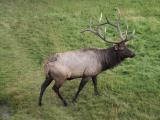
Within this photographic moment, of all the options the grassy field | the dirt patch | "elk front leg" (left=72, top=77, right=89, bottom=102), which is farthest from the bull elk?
the dirt patch

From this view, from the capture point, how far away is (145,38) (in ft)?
55.0

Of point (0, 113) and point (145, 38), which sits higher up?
point (145, 38)

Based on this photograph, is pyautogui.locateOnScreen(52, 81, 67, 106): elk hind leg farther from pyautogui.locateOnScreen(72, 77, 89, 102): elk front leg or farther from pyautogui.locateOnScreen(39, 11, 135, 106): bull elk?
pyautogui.locateOnScreen(72, 77, 89, 102): elk front leg

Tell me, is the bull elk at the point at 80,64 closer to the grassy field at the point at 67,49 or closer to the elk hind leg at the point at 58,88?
the elk hind leg at the point at 58,88

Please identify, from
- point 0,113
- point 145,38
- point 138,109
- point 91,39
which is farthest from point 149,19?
point 0,113

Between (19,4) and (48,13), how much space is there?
1.67m

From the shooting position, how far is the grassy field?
12.0m

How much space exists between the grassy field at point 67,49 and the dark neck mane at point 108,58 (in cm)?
88

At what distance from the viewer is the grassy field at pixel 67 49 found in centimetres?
1197

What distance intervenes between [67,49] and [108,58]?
142 inches

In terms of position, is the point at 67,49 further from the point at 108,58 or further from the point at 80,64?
the point at 80,64

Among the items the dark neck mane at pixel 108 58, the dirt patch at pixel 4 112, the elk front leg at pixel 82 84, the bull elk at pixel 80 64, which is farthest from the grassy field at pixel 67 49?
the dark neck mane at pixel 108 58

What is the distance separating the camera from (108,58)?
488 inches

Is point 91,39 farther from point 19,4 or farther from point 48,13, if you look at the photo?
point 19,4
